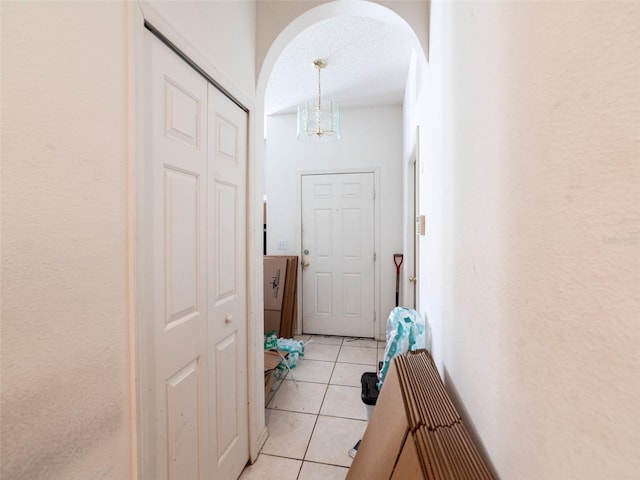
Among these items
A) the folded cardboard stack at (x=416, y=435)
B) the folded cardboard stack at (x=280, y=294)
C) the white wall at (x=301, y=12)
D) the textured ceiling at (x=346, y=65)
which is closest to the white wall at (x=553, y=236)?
the folded cardboard stack at (x=416, y=435)

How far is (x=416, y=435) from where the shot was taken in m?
0.75

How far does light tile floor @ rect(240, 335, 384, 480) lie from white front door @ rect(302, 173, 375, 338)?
53 cm

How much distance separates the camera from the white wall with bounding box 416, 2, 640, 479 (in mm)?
341

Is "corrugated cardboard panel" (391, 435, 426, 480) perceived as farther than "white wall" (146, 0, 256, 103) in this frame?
No

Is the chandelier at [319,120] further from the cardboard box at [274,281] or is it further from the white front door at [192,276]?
the cardboard box at [274,281]

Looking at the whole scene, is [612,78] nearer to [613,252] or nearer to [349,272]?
[613,252]

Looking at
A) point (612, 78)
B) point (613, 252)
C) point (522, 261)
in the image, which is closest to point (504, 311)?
point (522, 261)

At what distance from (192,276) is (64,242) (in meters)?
0.56

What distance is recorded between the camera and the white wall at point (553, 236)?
1.12 ft

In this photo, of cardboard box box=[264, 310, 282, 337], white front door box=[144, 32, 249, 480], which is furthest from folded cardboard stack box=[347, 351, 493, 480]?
cardboard box box=[264, 310, 282, 337]

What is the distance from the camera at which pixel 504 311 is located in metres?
0.65

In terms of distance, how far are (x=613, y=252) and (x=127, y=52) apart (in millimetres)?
1231

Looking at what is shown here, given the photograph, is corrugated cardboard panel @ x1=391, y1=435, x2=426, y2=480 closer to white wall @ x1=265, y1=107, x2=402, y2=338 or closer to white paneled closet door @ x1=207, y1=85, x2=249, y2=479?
white paneled closet door @ x1=207, y1=85, x2=249, y2=479

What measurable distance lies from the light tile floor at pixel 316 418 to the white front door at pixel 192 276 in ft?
0.82
